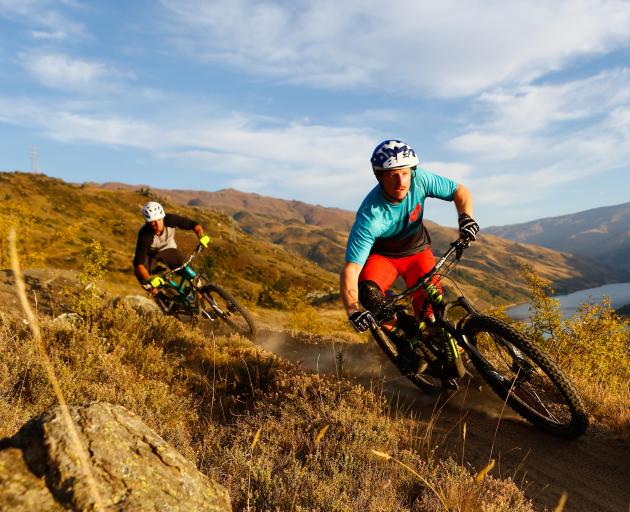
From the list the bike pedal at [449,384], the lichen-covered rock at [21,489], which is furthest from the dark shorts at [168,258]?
the lichen-covered rock at [21,489]

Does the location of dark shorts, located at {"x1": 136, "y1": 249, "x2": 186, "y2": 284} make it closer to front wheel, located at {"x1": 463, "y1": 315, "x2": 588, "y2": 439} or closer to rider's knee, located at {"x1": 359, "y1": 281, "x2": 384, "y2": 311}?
rider's knee, located at {"x1": 359, "y1": 281, "x2": 384, "y2": 311}

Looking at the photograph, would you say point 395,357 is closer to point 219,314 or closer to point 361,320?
point 361,320

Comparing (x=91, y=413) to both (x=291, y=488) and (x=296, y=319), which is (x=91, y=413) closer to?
(x=291, y=488)

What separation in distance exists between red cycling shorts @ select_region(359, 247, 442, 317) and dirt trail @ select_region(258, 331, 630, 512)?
1.47 m

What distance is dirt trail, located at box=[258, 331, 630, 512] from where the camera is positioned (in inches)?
161

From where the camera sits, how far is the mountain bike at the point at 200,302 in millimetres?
10617

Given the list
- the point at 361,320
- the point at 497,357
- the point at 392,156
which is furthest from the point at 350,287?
the point at 497,357

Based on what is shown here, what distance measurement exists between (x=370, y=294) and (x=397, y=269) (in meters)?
0.79

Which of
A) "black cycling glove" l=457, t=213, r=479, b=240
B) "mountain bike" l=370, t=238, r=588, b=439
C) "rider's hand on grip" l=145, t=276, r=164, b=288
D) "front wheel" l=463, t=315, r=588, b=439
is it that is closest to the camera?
"front wheel" l=463, t=315, r=588, b=439

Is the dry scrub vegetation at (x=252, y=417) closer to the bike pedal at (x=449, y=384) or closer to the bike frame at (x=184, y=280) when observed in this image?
the bike pedal at (x=449, y=384)

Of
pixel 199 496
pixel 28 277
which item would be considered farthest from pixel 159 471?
pixel 28 277

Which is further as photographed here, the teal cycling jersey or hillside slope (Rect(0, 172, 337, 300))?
hillside slope (Rect(0, 172, 337, 300))

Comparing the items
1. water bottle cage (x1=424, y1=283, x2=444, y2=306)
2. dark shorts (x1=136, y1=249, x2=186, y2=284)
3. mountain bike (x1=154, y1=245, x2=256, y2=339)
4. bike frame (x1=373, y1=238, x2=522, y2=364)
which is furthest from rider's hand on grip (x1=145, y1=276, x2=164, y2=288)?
water bottle cage (x1=424, y1=283, x2=444, y2=306)

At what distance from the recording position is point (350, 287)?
517 cm
